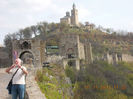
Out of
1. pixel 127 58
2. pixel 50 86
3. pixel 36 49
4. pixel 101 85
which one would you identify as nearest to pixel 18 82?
pixel 50 86

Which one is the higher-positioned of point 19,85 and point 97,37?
point 97,37

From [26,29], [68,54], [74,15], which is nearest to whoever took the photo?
[68,54]

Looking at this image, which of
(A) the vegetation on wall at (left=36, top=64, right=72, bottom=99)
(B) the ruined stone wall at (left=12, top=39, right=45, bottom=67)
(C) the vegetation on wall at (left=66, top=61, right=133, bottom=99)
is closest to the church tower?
(C) the vegetation on wall at (left=66, top=61, right=133, bottom=99)

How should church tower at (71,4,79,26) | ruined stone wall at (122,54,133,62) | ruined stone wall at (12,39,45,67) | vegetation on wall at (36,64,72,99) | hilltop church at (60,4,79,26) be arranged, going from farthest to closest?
church tower at (71,4,79,26) → hilltop church at (60,4,79,26) → ruined stone wall at (122,54,133,62) → ruined stone wall at (12,39,45,67) → vegetation on wall at (36,64,72,99)

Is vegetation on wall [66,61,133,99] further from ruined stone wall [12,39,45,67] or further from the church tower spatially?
the church tower

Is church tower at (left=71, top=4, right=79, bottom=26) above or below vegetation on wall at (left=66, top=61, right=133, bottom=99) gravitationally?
above

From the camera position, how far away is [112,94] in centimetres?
1841

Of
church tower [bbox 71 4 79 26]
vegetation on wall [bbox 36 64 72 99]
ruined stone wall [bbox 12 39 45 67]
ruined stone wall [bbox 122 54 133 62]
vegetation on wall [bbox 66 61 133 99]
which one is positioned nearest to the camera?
vegetation on wall [bbox 36 64 72 99]

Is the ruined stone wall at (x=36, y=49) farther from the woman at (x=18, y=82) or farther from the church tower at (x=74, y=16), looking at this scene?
the church tower at (x=74, y=16)

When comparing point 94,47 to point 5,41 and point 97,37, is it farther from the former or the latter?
point 5,41

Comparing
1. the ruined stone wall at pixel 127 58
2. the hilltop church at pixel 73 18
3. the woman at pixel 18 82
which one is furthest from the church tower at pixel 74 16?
the woman at pixel 18 82

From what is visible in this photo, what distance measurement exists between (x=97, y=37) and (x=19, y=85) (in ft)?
184

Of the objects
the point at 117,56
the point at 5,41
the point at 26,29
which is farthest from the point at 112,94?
the point at 26,29

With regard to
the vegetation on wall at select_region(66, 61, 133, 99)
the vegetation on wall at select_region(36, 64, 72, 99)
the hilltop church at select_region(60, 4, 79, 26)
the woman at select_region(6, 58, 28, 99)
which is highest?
the hilltop church at select_region(60, 4, 79, 26)
